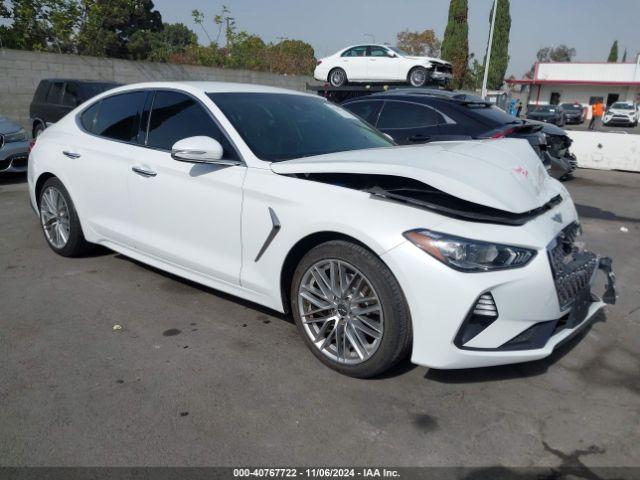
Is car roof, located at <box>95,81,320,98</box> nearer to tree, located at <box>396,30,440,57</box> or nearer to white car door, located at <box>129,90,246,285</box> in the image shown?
white car door, located at <box>129,90,246,285</box>

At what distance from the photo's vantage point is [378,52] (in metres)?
15.0

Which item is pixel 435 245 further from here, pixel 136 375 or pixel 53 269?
pixel 53 269

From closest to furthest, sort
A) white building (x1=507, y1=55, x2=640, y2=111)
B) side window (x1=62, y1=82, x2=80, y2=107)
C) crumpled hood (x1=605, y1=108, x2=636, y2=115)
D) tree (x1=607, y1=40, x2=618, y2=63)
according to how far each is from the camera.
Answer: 1. side window (x1=62, y1=82, x2=80, y2=107)
2. crumpled hood (x1=605, y1=108, x2=636, y2=115)
3. white building (x1=507, y1=55, x2=640, y2=111)
4. tree (x1=607, y1=40, x2=618, y2=63)

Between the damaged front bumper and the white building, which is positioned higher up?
the white building

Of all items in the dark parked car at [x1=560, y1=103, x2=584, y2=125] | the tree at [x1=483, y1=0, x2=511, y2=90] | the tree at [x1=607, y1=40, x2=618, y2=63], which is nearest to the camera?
the dark parked car at [x1=560, y1=103, x2=584, y2=125]

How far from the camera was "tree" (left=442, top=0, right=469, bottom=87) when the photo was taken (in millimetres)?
40250

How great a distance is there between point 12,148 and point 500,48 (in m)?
47.0

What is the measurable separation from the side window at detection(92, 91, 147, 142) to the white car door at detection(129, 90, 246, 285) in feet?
0.64

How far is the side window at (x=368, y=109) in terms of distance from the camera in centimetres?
795

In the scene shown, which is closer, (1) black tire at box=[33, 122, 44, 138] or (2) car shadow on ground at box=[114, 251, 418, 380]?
(2) car shadow on ground at box=[114, 251, 418, 380]

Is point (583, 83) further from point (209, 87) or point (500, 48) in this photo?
point (209, 87)

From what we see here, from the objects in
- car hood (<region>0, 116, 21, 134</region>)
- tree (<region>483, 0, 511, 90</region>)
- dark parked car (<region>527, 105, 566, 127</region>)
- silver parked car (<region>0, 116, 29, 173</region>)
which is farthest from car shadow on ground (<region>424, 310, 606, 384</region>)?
tree (<region>483, 0, 511, 90</region>)

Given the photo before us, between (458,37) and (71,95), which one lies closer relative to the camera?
(71,95)

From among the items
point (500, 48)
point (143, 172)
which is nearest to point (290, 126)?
point (143, 172)
